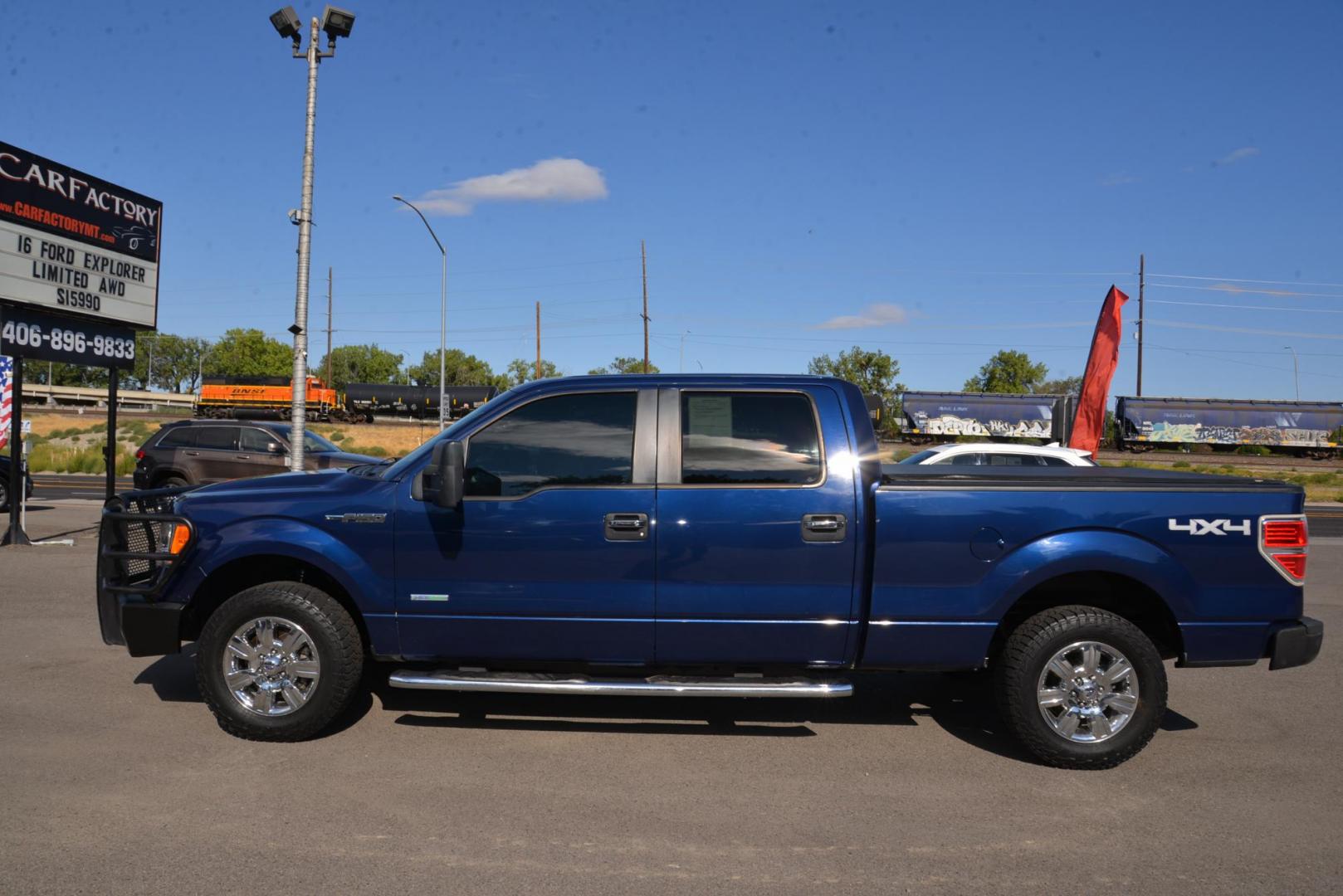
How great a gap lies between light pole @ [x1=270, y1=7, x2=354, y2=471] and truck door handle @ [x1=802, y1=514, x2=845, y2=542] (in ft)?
38.0

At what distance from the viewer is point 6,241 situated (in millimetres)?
11969

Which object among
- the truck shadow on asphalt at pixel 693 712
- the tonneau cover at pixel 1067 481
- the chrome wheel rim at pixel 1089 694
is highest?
the tonneau cover at pixel 1067 481

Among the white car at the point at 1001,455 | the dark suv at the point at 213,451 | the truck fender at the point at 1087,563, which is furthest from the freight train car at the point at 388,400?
the truck fender at the point at 1087,563

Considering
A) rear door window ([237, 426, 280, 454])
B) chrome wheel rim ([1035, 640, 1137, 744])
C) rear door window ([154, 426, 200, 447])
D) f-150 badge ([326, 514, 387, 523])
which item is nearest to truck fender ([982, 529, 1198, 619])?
chrome wheel rim ([1035, 640, 1137, 744])

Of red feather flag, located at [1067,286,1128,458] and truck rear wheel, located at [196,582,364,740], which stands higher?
red feather flag, located at [1067,286,1128,458]

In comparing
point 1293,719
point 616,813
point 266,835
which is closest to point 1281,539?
point 1293,719

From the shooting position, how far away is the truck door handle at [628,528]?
5.00 meters

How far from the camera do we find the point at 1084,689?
5023mm

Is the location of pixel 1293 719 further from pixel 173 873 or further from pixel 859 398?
pixel 173 873

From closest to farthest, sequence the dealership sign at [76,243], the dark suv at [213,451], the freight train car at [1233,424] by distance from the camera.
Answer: the dealership sign at [76,243], the dark suv at [213,451], the freight train car at [1233,424]

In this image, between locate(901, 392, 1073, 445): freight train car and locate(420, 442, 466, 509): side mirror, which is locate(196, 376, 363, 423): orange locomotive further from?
locate(420, 442, 466, 509): side mirror

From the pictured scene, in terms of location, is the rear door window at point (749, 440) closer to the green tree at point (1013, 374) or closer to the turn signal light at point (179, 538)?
the turn signal light at point (179, 538)

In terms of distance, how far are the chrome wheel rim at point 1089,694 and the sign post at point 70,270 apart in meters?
11.8

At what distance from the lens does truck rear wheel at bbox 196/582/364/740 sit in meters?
5.12
